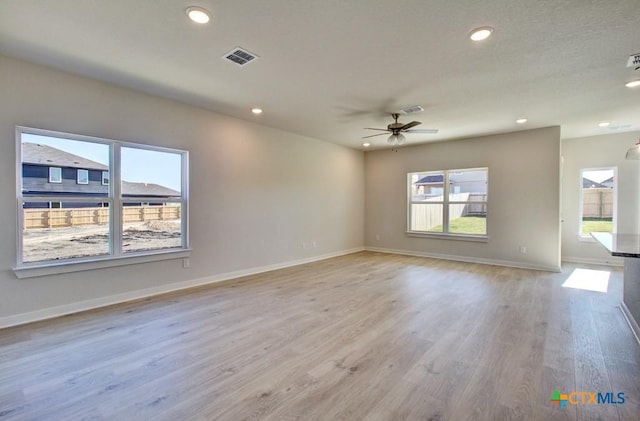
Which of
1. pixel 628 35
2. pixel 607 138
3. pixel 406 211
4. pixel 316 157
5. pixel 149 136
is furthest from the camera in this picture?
pixel 406 211

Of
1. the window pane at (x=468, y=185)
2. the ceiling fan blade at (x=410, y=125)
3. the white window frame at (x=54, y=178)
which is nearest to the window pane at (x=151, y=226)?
the white window frame at (x=54, y=178)

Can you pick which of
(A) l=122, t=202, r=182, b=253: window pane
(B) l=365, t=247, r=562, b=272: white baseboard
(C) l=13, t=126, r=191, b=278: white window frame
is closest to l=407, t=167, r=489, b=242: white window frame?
(B) l=365, t=247, r=562, b=272: white baseboard

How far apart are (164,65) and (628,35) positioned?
173 inches

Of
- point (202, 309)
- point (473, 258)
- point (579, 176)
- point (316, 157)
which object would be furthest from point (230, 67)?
point (579, 176)

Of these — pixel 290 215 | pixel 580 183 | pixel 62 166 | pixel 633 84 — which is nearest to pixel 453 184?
pixel 580 183

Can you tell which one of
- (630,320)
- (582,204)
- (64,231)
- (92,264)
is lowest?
(630,320)

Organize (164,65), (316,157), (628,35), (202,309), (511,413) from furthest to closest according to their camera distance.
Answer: (316,157), (202,309), (164,65), (628,35), (511,413)

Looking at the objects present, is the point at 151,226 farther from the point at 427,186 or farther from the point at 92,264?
the point at 427,186

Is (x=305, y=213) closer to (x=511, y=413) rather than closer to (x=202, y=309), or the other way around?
(x=202, y=309)

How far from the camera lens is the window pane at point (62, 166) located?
3.26 m

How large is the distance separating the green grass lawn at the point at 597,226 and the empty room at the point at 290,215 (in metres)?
0.04

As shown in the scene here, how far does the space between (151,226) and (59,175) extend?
46.6 inches

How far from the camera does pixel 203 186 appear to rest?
15.3 ft

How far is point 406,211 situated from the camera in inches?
294
